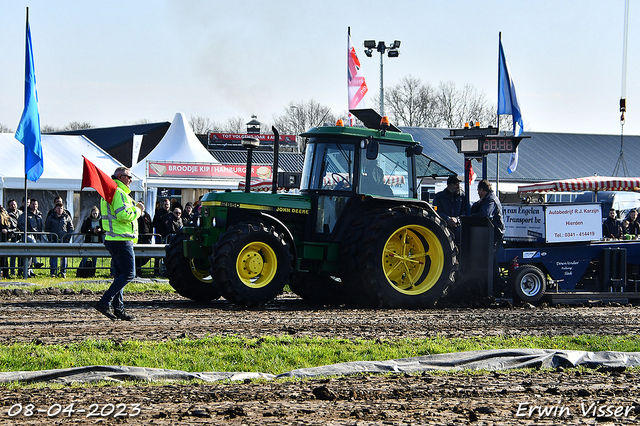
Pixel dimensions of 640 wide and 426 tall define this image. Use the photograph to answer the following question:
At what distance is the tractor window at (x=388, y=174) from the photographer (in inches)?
434

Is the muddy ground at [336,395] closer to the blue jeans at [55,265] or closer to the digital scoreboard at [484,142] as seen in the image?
the digital scoreboard at [484,142]

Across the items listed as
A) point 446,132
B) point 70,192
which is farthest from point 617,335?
point 446,132

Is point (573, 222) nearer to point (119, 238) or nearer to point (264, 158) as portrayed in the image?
point (119, 238)

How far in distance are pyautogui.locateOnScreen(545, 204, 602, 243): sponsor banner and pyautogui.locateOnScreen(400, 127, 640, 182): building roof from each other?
27.8 metres

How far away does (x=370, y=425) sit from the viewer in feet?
14.8

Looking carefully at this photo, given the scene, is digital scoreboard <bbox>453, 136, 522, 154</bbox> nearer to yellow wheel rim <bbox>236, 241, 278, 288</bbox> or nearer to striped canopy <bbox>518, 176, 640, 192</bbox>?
yellow wheel rim <bbox>236, 241, 278, 288</bbox>

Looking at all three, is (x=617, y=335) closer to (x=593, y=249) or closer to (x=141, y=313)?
(x=593, y=249)

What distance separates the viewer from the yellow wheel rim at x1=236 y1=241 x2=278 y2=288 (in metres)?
10.4

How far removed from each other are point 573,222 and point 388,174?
3324 mm

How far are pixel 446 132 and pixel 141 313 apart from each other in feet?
121

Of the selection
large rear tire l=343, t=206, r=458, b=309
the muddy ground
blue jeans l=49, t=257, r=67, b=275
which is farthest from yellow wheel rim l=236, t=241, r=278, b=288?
blue jeans l=49, t=257, r=67, b=275

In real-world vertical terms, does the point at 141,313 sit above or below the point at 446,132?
below

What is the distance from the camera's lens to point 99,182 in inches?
355

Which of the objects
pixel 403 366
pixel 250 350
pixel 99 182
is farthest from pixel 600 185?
pixel 250 350
